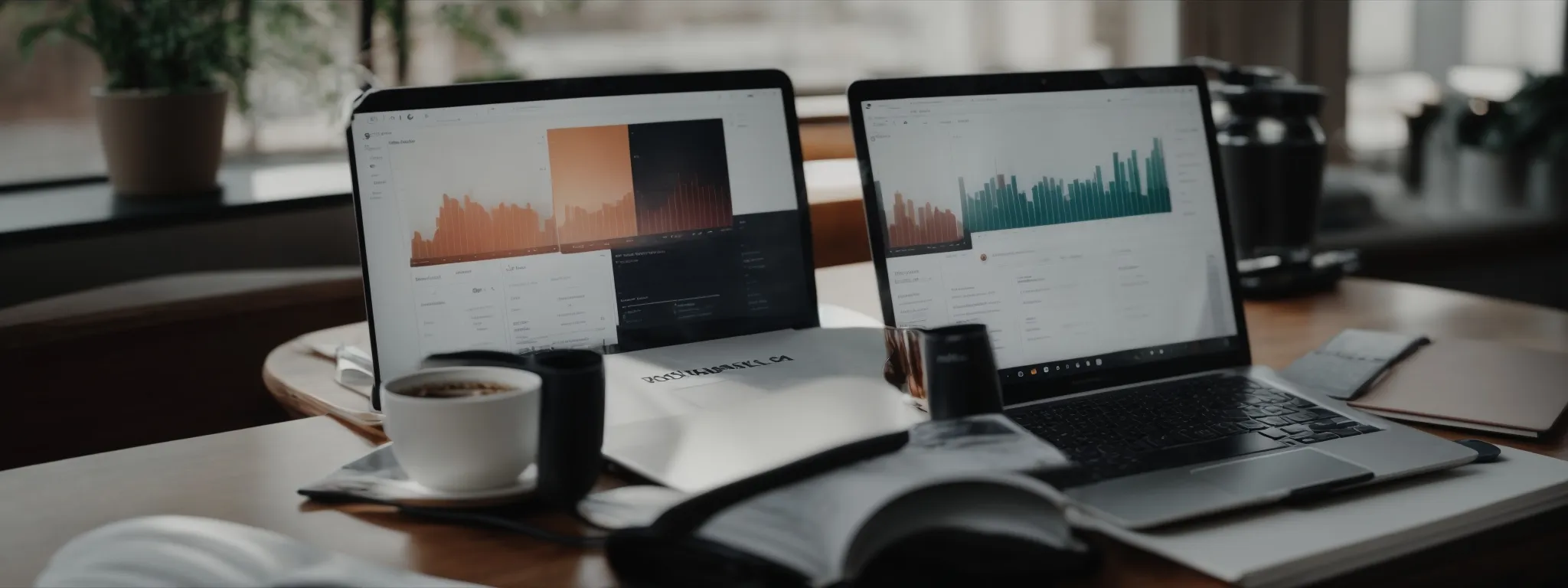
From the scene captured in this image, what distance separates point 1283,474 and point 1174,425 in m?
0.12

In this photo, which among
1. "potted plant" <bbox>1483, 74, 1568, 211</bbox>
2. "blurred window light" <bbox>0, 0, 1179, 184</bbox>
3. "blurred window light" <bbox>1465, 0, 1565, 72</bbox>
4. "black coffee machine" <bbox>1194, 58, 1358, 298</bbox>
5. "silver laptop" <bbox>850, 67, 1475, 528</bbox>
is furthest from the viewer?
"blurred window light" <bbox>1465, 0, 1565, 72</bbox>

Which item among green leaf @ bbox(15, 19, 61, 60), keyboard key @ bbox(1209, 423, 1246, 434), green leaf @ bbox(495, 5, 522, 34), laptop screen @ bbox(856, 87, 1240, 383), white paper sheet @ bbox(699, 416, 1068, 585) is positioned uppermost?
green leaf @ bbox(495, 5, 522, 34)

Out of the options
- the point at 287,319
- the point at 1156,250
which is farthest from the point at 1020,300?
the point at 287,319

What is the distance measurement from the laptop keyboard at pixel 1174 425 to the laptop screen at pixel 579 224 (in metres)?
0.33

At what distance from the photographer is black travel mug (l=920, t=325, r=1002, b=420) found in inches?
35.4

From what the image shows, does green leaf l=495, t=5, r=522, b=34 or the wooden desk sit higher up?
green leaf l=495, t=5, r=522, b=34

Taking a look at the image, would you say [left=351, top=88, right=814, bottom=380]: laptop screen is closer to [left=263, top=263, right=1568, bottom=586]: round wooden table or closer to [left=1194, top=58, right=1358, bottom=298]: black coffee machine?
[left=263, top=263, right=1568, bottom=586]: round wooden table

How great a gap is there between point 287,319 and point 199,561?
4.26 ft

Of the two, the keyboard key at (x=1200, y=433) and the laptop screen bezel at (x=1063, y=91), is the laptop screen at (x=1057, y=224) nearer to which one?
the laptop screen bezel at (x=1063, y=91)

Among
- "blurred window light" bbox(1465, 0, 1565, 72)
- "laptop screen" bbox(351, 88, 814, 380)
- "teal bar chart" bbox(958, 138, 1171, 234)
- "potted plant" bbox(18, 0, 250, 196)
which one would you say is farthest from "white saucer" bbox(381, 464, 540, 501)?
"blurred window light" bbox(1465, 0, 1565, 72)

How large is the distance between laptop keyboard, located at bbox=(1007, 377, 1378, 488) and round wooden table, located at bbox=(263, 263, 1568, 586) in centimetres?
11

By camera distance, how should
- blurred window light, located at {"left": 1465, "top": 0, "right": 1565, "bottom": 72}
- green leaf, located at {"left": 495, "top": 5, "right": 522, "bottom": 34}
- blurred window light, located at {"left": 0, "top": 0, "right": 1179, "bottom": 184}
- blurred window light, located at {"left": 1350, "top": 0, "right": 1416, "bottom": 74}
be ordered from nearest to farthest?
blurred window light, located at {"left": 0, "top": 0, "right": 1179, "bottom": 184} → green leaf, located at {"left": 495, "top": 5, "right": 522, "bottom": 34} → blurred window light, located at {"left": 1350, "top": 0, "right": 1416, "bottom": 74} → blurred window light, located at {"left": 1465, "top": 0, "right": 1565, "bottom": 72}

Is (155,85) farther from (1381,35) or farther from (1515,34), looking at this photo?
(1515,34)

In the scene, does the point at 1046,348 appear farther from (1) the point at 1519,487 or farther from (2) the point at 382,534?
(2) the point at 382,534
